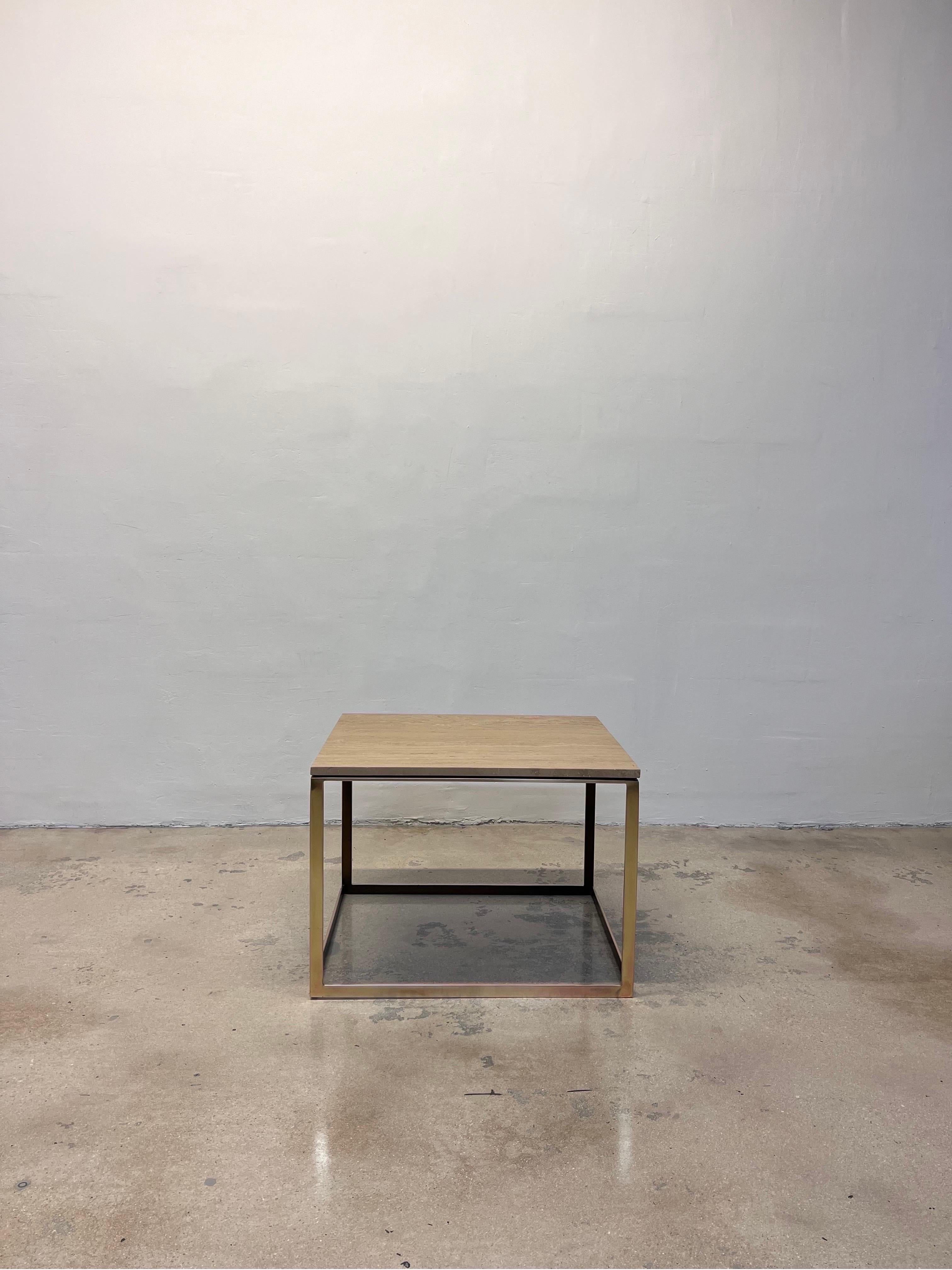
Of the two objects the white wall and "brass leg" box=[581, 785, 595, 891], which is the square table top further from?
the white wall

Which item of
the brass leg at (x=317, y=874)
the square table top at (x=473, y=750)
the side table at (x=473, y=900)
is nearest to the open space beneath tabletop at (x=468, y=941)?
the side table at (x=473, y=900)

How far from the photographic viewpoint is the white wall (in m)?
3.16

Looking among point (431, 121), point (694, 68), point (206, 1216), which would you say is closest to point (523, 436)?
point (431, 121)

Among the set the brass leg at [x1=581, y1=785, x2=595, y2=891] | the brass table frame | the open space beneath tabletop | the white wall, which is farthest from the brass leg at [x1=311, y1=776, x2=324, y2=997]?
the white wall

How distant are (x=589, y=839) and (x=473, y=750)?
0.76 metres

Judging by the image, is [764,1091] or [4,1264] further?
[764,1091]

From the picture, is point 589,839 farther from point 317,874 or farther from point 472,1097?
point 472,1097

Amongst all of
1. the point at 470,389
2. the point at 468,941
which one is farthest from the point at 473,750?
the point at 470,389

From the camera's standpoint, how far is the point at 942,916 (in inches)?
102

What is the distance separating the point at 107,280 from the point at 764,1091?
3221 millimetres

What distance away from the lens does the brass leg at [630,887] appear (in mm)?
1976

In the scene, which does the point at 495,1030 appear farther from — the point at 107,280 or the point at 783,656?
the point at 107,280

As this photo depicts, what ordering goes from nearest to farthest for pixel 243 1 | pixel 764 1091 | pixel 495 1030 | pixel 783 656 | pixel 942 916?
pixel 764 1091 → pixel 495 1030 → pixel 942 916 → pixel 243 1 → pixel 783 656

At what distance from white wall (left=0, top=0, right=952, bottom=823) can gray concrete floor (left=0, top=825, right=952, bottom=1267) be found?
0.83 metres
